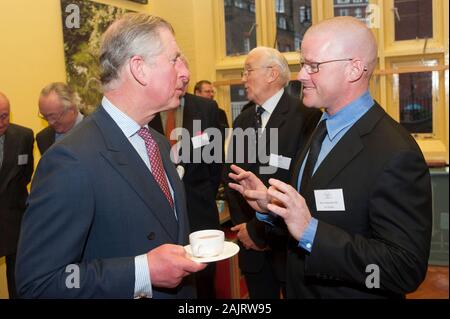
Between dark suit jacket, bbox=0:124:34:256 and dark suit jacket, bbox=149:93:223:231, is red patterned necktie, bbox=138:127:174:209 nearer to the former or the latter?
dark suit jacket, bbox=149:93:223:231

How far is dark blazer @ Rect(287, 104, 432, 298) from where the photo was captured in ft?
4.55

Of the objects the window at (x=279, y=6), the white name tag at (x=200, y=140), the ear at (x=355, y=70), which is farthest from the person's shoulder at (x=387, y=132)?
the window at (x=279, y=6)

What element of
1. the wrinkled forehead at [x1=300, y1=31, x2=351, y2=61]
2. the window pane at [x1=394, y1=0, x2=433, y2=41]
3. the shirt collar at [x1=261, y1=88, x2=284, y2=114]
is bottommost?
the shirt collar at [x1=261, y1=88, x2=284, y2=114]

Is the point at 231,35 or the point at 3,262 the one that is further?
the point at 231,35

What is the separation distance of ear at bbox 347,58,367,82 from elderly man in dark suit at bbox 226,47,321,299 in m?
1.14

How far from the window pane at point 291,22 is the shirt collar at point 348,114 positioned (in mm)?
4421

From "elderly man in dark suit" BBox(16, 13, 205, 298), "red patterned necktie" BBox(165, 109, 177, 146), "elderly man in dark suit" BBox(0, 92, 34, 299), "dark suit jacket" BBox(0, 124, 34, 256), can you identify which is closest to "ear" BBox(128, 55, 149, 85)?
"elderly man in dark suit" BBox(16, 13, 205, 298)

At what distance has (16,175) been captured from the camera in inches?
141

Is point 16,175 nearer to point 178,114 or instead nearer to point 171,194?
point 178,114

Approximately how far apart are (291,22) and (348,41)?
14.7 ft

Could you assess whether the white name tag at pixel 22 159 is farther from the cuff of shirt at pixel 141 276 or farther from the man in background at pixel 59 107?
the cuff of shirt at pixel 141 276

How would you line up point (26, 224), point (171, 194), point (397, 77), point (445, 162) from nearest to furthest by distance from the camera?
point (26, 224), point (171, 194), point (445, 162), point (397, 77)

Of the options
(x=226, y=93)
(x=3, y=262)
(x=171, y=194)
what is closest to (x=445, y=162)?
(x=226, y=93)
